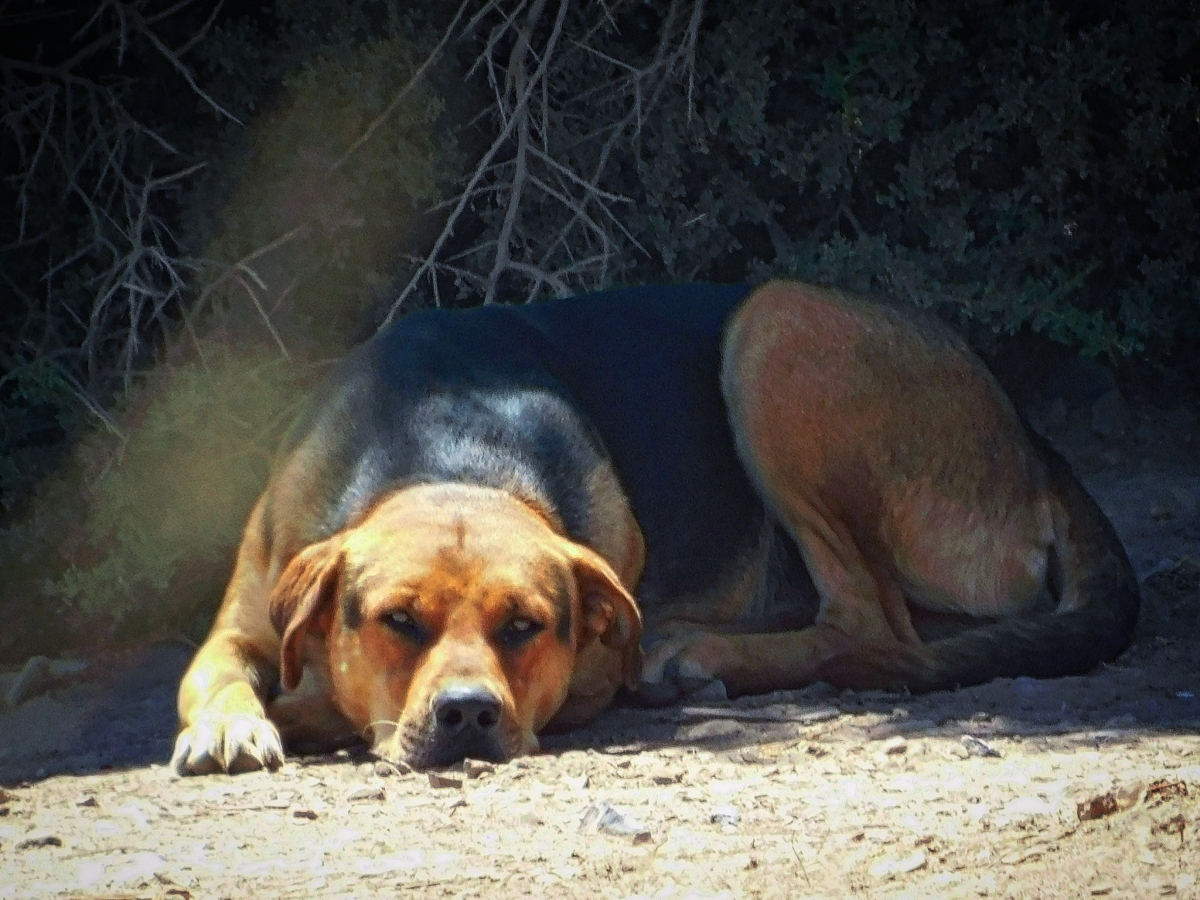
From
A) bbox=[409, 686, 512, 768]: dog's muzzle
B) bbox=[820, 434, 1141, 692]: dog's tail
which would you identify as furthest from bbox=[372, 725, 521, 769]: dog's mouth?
bbox=[820, 434, 1141, 692]: dog's tail

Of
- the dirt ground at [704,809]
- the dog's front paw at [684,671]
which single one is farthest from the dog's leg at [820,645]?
the dirt ground at [704,809]

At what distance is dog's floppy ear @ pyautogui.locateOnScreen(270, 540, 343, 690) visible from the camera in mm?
4332

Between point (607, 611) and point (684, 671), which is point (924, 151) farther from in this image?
point (607, 611)

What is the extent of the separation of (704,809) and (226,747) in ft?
4.38

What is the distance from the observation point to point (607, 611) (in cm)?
462

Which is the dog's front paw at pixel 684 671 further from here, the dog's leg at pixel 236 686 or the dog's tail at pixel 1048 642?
the dog's leg at pixel 236 686

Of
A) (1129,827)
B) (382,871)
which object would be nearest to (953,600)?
(1129,827)

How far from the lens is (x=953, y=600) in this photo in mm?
5832

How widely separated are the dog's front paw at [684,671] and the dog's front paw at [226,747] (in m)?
1.28

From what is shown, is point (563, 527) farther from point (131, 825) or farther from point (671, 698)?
point (131, 825)

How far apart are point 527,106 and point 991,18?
6.65 feet

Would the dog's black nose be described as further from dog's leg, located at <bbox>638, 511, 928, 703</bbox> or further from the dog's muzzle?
dog's leg, located at <bbox>638, 511, 928, 703</bbox>

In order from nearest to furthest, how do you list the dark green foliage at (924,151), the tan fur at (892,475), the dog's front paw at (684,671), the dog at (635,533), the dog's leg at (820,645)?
the dog at (635,533), the dog's front paw at (684,671), the dog's leg at (820,645), the tan fur at (892,475), the dark green foliage at (924,151)

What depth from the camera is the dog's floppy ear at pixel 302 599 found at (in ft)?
14.2
